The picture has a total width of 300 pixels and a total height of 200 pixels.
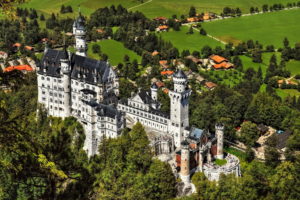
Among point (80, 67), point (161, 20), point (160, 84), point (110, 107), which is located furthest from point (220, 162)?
point (161, 20)

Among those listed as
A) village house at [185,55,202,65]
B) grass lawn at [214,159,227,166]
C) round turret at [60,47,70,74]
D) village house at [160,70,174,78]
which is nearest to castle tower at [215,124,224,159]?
grass lawn at [214,159,227,166]

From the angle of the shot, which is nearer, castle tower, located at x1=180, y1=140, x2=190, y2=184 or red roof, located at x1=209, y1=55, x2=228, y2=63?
castle tower, located at x1=180, y1=140, x2=190, y2=184

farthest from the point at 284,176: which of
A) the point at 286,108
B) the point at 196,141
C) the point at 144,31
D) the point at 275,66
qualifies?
the point at 144,31

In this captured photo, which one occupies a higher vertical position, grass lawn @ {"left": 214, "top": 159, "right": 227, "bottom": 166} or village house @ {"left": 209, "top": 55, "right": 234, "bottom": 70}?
village house @ {"left": 209, "top": 55, "right": 234, "bottom": 70}

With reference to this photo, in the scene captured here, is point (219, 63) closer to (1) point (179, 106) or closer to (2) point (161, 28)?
(2) point (161, 28)

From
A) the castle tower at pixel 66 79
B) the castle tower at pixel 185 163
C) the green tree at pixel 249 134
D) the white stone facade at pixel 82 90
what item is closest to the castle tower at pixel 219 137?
the castle tower at pixel 185 163

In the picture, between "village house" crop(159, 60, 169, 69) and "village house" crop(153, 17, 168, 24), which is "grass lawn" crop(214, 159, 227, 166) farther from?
"village house" crop(153, 17, 168, 24)

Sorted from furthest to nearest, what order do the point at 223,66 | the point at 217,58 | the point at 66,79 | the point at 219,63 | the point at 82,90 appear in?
the point at 217,58
the point at 219,63
the point at 223,66
the point at 66,79
the point at 82,90
